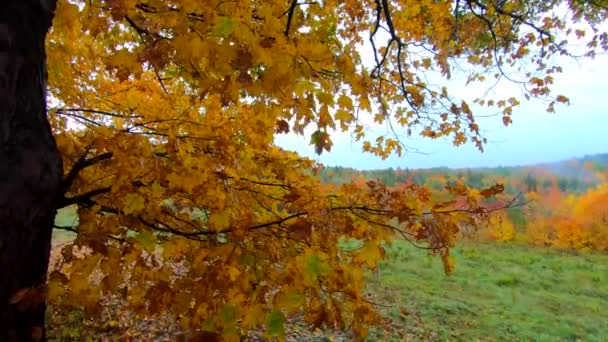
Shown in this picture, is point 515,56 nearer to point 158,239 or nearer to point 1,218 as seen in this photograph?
point 158,239

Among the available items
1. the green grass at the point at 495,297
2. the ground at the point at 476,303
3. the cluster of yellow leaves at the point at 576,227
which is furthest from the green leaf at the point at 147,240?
the cluster of yellow leaves at the point at 576,227

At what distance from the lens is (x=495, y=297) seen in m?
10.4

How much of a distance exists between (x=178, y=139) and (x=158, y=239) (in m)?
0.77

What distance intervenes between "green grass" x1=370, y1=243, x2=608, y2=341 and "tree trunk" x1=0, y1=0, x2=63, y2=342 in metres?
3.89

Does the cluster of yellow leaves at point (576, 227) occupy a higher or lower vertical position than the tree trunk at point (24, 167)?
lower

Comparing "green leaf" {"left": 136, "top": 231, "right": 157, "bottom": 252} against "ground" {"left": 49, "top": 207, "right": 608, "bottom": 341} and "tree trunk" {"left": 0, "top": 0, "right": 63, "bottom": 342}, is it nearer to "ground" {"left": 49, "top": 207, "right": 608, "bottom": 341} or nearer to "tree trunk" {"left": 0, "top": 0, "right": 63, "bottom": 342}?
"tree trunk" {"left": 0, "top": 0, "right": 63, "bottom": 342}

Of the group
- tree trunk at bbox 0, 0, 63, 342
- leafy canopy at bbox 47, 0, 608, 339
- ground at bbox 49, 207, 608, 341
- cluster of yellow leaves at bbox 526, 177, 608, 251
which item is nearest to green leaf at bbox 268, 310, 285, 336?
leafy canopy at bbox 47, 0, 608, 339

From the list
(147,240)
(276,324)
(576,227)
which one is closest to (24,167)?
(147,240)

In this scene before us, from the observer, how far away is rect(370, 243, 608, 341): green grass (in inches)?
300

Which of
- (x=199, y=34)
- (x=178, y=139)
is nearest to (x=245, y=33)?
(x=199, y=34)

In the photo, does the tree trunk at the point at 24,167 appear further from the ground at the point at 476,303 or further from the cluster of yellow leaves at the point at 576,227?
the cluster of yellow leaves at the point at 576,227

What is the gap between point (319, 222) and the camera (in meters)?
2.09

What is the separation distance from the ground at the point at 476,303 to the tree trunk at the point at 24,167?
45.9 inches

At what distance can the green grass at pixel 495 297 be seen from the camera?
7.62 meters
